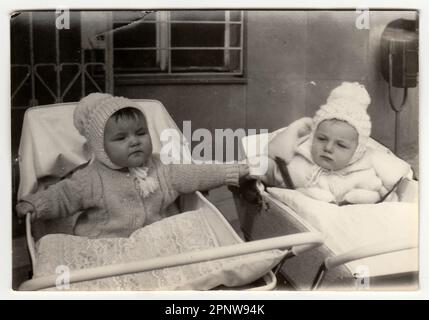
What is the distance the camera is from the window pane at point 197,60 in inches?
41.1

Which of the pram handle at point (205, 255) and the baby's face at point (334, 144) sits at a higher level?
the baby's face at point (334, 144)

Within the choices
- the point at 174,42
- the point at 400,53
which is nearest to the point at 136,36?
the point at 174,42

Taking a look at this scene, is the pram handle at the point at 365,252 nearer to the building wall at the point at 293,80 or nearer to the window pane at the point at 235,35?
the building wall at the point at 293,80

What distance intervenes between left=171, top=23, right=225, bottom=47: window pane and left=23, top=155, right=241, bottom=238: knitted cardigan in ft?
0.61

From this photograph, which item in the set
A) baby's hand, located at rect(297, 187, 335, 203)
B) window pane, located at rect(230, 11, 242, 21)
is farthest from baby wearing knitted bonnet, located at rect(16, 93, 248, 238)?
window pane, located at rect(230, 11, 242, 21)

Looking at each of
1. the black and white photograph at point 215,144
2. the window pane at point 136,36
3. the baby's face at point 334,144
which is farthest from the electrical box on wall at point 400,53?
the window pane at point 136,36

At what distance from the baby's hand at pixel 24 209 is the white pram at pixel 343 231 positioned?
0.32m

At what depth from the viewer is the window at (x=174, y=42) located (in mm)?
1040

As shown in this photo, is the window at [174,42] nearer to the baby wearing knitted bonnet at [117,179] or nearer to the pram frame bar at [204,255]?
the baby wearing knitted bonnet at [117,179]

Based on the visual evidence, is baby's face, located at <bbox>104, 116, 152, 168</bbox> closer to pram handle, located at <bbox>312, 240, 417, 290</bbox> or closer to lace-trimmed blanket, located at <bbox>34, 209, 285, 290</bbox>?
lace-trimmed blanket, located at <bbox>34, 209, 285, 290</bbox>

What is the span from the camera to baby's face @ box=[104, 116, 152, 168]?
1035mm

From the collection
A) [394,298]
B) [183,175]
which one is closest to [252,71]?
[183,175]

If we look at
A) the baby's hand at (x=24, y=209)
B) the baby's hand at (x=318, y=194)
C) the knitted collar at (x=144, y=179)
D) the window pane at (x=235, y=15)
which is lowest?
the baby's hand at (x=24, y=209)

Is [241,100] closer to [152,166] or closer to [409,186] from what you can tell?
[152,166]
